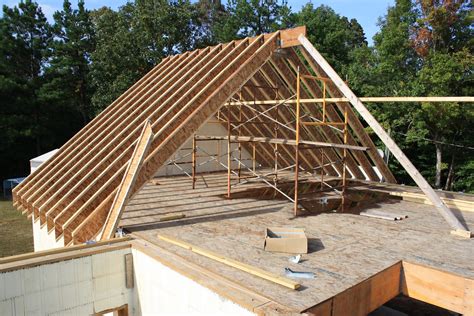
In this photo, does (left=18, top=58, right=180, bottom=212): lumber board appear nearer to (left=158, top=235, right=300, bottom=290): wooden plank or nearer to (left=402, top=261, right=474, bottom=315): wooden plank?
(left=158, top=235, right=300, bottom=290): wooden plank

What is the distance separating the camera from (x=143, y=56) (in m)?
20.3

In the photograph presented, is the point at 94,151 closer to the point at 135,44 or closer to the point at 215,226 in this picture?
the point at 215,226

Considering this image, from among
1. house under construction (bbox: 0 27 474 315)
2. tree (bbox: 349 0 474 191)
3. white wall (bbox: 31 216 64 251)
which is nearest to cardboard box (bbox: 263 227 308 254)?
house under construction (bbox: 0 27 474 315)

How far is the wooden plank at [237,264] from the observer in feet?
12.7

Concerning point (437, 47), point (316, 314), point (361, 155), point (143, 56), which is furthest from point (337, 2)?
point (316, 314)

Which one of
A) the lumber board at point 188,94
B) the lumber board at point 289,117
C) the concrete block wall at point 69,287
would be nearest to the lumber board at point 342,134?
the lumber board at point 289,117

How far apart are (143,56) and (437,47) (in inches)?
573

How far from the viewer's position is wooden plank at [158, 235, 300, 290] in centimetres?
388

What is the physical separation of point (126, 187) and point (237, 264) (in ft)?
7.74

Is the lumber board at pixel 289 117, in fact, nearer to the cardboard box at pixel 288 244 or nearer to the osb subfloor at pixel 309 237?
the osb subfloor at pixel 309 237

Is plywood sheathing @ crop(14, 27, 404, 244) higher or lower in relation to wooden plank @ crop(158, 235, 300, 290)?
higher

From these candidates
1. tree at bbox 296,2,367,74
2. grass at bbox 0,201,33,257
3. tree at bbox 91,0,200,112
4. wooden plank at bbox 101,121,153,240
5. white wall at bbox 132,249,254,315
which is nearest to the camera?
white wall at bbox 132,249,254,315

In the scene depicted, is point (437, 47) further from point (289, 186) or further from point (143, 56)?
point (143, 56)

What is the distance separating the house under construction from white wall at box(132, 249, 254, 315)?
0.07 ft
